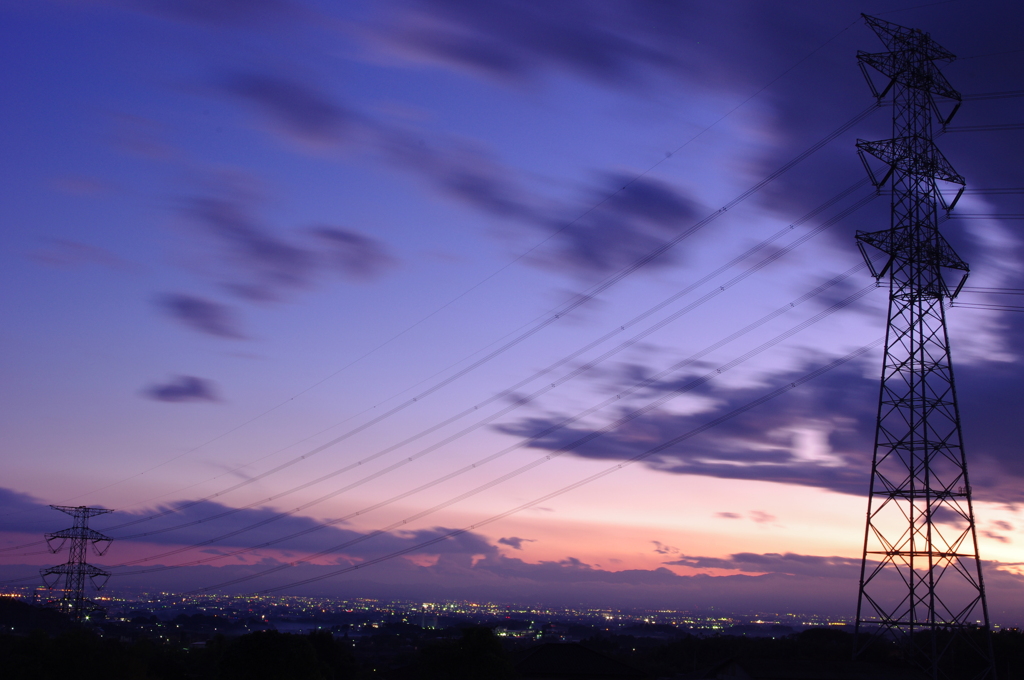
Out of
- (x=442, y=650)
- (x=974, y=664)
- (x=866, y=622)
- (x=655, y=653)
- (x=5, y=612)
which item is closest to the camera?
(x=866, y=622)

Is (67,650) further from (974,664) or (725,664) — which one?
(974,664)

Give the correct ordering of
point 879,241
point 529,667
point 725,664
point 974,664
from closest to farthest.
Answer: point 879,241, point 725,664, point 529,667, point 974,664

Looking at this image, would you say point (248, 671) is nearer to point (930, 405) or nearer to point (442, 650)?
point (442, 650)

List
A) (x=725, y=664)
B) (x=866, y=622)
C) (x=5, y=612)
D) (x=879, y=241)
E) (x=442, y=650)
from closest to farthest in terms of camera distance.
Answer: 1. (x=866, y=622)
2. (x=879, y=241)
3. (x=442, y=650)
4. (x=725, y=664)
5. (x=5, y=612)

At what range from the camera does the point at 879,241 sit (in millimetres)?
48312

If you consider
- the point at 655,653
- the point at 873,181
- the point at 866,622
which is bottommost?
the point at 655,653

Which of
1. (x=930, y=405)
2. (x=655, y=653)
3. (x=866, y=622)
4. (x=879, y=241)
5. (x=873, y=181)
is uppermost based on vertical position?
(x=873, y=181)

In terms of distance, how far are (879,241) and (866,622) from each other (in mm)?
20381

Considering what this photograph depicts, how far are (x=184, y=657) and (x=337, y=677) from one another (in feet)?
48.3

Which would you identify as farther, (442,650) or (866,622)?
(442,650)

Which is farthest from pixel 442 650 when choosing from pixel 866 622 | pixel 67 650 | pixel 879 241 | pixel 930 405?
pixel 879 241

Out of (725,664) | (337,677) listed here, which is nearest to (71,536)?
(337,677)

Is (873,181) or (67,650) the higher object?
(873,181)

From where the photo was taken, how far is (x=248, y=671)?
50875 mm
